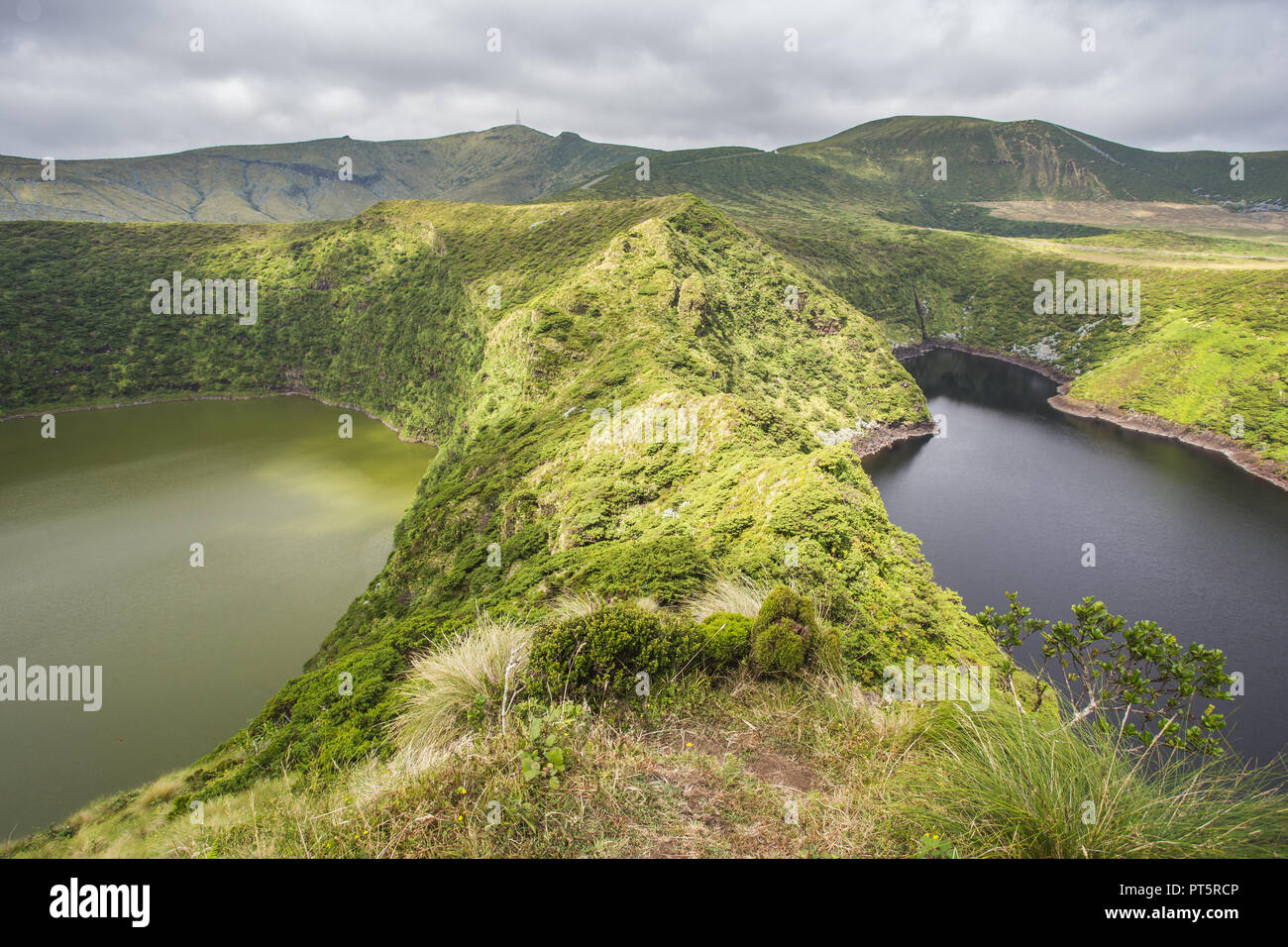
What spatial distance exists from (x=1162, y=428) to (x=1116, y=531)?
3283 centimetres

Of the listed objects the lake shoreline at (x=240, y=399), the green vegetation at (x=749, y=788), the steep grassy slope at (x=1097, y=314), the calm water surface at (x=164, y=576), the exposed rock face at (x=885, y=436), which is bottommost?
the calm water surface at (x=164, y=576)

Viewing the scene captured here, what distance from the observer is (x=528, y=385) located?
142 ft

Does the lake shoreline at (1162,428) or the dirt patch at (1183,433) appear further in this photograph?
the lake shoreline at (1162,428)

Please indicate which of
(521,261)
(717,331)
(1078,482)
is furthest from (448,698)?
(521,261)

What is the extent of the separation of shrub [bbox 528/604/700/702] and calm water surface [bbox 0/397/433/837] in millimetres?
23789

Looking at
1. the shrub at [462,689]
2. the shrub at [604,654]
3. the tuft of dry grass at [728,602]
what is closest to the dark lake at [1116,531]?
the tuft of dry grass at [728,602]

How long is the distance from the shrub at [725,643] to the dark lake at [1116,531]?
27.0m

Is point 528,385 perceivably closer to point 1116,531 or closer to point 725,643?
point 725,643

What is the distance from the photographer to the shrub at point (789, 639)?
748 cm

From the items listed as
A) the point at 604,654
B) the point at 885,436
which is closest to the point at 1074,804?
the point at 604,654

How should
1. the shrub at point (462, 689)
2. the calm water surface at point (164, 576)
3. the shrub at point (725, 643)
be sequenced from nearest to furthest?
the shrub at point (462, 689) → the shrub at point (725, 643) → the calm water surface at point (164, 576)

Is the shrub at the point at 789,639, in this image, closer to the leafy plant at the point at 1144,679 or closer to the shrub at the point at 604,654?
the shrub at the point at 604,654

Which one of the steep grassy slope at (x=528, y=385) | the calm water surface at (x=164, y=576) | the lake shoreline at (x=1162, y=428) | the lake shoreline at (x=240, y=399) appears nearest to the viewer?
the steep grassy slope at (x=528, y=385)
